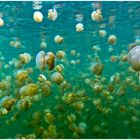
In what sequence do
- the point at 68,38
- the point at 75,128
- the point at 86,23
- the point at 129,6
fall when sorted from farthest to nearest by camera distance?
the point at 68,38
the point at 86,23
the point at 129,6
the point at 75,128

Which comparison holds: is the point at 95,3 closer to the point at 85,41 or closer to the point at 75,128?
the point at 75,128

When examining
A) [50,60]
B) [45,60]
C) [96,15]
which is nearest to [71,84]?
[96,15]

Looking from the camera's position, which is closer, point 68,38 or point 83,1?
point 83,1

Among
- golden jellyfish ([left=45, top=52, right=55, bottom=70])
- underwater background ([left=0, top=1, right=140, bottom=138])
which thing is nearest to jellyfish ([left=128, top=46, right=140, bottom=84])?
golden jellyfish ([left=45, top=52, right=55, bottom=70])

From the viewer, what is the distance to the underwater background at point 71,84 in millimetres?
9562

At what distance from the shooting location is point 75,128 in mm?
9438

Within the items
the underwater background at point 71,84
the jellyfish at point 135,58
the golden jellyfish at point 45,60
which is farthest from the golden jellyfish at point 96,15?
the jellyfish at point 135,58

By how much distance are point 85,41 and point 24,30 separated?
5.69 metres

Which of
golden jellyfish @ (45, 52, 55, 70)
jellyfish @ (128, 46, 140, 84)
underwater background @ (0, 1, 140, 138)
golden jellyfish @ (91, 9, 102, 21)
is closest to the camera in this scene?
jellyfish @ (128, 46, 140, 84)

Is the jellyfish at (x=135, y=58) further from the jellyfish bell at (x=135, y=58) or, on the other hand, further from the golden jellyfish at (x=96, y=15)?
the golden jellyfish at (x=96, y=15)

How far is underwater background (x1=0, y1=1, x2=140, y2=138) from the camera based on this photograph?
9.56 m

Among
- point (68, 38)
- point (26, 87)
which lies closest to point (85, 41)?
point (68, 38)

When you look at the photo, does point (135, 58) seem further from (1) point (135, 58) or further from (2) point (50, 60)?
(2) point (50, 60)

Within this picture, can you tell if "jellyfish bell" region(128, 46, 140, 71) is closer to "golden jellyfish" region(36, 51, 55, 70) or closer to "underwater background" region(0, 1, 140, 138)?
"golden jellyfish" region(36, 51, 55, 70)
